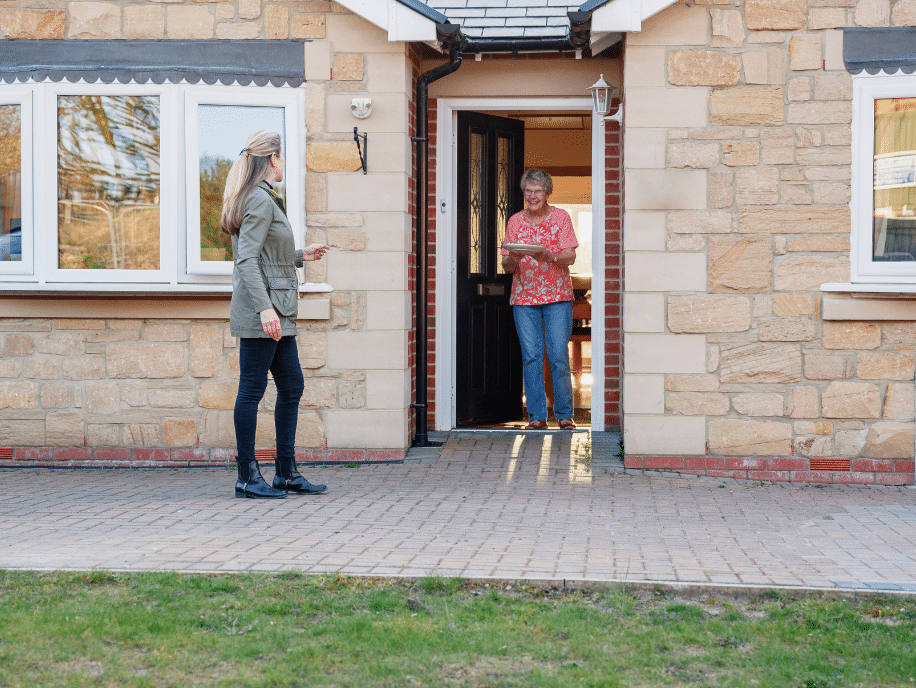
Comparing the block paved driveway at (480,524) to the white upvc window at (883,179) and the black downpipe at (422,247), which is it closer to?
the black downpipe at (422,247)

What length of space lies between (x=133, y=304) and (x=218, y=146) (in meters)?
1.22

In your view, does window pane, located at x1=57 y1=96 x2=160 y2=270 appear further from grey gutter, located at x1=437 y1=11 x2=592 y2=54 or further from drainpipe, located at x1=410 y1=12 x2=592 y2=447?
grey gutter, located at x1=437 y1=11 x2=592 y2=54

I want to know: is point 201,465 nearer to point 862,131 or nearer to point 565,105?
point 565,105

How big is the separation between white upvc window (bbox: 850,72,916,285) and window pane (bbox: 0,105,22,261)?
5552 millimetres

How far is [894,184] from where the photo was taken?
6.76m

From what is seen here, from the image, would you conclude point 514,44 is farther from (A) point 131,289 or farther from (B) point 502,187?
(A) point 131,289

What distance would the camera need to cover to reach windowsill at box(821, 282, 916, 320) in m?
6.64

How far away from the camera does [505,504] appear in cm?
592

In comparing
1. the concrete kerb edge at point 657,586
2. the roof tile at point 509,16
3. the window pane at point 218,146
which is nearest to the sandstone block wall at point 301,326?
the window pane at point 218,146

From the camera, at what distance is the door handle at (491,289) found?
343 inches

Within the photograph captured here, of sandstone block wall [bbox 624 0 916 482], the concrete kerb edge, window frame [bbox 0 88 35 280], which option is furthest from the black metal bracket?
the concrete kerb edge

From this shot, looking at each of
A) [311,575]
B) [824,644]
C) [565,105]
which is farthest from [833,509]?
[565,105]

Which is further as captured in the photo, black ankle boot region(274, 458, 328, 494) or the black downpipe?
the black downpipe

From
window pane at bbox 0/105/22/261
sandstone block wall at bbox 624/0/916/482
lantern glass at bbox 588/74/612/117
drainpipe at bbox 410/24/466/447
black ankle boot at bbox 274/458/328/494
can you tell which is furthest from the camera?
drainpipe at bbox 410/24/466/447
